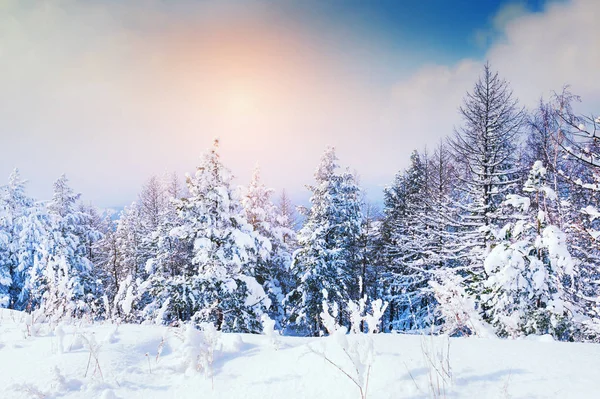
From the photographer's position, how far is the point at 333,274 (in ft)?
51.9

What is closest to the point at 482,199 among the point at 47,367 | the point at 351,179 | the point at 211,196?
the point at 351,179

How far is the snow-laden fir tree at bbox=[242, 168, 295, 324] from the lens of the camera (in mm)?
A: 15898

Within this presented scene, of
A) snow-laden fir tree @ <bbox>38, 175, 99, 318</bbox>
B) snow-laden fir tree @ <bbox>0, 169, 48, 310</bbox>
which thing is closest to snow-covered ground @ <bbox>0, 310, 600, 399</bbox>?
snow-laden fir tree @ <bbox>38, 175, 99, 318</bbox>

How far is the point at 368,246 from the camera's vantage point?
22359 mm

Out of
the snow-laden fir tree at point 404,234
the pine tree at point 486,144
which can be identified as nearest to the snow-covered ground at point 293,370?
the pine tree at point 486,144

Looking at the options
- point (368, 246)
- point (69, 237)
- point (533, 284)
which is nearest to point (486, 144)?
point (533, 284)

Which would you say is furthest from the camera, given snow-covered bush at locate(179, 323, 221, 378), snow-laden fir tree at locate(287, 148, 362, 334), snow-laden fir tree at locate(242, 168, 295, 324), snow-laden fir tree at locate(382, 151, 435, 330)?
snow-laden fir tree at locate(382, 151, 435, 330)

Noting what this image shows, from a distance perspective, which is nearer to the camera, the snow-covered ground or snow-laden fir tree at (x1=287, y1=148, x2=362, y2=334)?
the snow-covered ground

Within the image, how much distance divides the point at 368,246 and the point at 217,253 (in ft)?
46.6

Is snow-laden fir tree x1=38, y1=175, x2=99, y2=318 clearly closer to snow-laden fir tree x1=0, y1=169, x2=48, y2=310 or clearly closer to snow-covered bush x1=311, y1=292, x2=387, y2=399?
snow-laden fir tree x1=0, y1=169, x2=48, y2=310

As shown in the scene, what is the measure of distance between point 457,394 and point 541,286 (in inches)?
230

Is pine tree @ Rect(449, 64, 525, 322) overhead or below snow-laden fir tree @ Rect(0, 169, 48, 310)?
overhead

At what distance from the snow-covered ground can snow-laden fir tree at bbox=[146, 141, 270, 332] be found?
24.7ft

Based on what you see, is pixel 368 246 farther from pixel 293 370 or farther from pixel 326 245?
pixel 293 370
